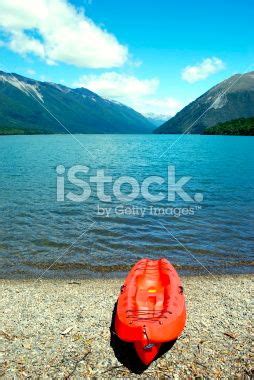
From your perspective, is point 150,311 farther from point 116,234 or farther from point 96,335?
point 116,234

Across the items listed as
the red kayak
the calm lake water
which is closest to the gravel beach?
the red kayak

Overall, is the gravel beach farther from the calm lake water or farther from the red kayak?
the calm lake water

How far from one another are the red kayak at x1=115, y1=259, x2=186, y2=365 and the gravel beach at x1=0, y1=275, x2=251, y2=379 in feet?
2.80

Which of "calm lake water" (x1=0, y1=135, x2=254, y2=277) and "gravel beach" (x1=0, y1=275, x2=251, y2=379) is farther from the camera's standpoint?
"calm lake water" (x1=0, y1=135, x2=254, y2=277)

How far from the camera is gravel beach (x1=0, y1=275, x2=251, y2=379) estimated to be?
10.5 metres

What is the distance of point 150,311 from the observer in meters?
11.6

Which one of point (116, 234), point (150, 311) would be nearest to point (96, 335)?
point (150, 311)

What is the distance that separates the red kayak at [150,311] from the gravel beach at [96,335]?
2.80 feet

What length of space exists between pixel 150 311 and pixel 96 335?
2133mm

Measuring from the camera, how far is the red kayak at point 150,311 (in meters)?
10.4

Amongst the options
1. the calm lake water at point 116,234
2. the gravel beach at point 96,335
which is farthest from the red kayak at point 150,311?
the calm lake water at point 116,234

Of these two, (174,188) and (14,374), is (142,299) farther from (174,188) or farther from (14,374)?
(174,188)

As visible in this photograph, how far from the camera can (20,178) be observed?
5009 centimetres

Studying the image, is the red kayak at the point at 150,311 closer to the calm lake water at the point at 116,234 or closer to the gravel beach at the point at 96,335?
the gravel beach at the point at 96,335
